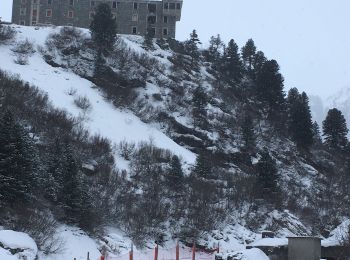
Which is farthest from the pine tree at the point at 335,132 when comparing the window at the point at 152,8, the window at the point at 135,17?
the window at the point at 135,17

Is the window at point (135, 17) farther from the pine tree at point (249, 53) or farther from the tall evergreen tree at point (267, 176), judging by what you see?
the tall evergreen tree at point (267, 176)

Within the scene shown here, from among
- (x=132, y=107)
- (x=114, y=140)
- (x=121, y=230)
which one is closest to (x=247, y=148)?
(x=132, y=107)

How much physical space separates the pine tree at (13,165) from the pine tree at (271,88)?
43574mm

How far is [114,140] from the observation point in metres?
44.3

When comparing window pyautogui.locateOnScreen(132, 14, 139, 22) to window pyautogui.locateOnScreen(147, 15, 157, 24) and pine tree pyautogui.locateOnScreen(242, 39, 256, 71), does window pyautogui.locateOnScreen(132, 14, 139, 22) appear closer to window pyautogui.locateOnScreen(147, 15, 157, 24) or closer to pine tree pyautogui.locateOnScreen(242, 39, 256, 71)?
window pyautogui.locateOnScreen(147, 15, 157, 24)

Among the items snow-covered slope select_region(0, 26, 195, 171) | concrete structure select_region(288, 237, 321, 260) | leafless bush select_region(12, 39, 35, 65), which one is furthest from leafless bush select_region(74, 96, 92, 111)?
concrete structure select_region(288, 237, 321, 260)

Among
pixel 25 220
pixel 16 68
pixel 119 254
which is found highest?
pixel 16 68

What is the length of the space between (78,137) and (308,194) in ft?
72.4

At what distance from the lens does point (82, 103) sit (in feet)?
162

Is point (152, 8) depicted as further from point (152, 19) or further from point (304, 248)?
point (304, 248)

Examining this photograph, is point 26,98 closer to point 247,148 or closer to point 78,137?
point 78,137

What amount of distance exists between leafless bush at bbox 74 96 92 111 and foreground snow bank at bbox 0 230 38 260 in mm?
29327

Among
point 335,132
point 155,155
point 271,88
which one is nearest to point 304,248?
point 155,155

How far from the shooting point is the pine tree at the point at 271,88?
2616 inches
